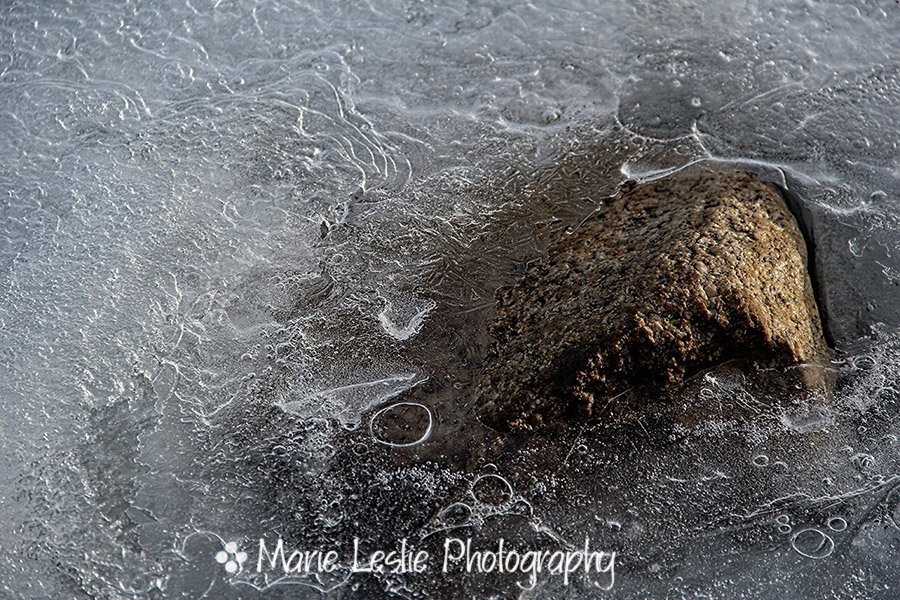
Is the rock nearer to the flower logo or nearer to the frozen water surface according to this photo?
the frozen water surface

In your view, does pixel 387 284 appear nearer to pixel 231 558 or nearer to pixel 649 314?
pixel 649 314

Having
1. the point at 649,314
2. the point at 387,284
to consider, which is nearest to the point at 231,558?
the point at 387,284

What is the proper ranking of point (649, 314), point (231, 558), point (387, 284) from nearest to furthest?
point (231, 558)
point (649, 314)
point (387, 284)

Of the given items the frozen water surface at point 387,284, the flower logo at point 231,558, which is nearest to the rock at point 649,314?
the frozen water surface at point 387,284

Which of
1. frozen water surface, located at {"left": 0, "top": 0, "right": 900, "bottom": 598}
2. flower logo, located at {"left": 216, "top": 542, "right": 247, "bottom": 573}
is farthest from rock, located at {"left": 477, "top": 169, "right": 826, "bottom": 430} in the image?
flower logo, located at {"left": 216, "top": 542, "right": 247, "bottom": 573}

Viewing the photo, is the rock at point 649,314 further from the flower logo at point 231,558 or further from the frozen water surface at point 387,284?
the flower logo at point 231,558

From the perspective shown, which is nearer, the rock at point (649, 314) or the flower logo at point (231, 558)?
the flower logo at point (231, 558)

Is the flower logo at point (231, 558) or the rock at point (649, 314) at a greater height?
the rock at point (649, 314)
